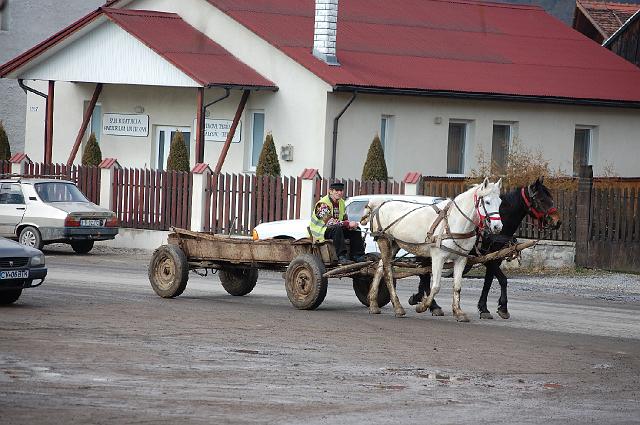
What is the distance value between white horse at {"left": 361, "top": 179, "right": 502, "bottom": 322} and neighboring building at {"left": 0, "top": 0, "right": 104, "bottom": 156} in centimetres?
3572

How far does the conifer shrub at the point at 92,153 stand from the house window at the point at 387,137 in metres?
7.61

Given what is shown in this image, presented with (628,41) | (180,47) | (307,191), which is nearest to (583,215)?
(307,191)

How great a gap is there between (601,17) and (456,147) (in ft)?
72.6

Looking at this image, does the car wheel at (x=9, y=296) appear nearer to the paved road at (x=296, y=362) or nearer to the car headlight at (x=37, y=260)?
the paved road at (x=296, y=362)

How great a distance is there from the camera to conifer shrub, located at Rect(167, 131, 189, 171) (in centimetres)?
3650

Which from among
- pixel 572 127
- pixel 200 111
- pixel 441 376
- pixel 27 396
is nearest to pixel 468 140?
pixel 572 127

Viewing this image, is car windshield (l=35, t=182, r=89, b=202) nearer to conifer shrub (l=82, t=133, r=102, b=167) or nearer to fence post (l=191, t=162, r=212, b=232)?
fence post (l=191, t=162, r=212, b=232)

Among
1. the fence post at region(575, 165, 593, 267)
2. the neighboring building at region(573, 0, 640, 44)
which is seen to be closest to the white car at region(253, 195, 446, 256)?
the fence post at region(575, 165, 593, 267)

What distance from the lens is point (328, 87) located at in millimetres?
34969

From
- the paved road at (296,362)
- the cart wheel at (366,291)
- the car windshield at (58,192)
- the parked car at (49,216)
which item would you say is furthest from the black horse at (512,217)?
the car windshield at (58,192)

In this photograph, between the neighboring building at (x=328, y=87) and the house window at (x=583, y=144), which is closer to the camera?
the neighboring building at (x=328, y=87)

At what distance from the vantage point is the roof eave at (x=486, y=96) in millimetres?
35216

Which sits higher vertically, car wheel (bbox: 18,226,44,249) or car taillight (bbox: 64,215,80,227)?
car taillight (bbox: 64,215,80,227)

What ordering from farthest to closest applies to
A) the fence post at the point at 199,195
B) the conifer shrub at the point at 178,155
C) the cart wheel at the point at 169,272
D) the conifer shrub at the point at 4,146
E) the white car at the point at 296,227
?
the conifer shrub at the point at 4,146
the conifer shrub at the point at 178,155
the fence post at the point at 199,195
the white car at the point at 296,227
the cart wheel at the point at 169,272
